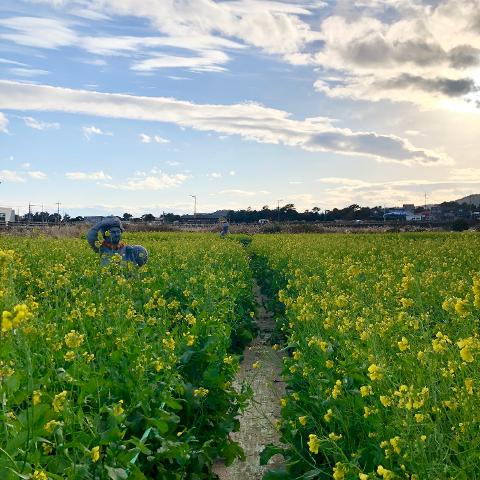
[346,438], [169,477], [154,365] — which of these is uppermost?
[154,365]

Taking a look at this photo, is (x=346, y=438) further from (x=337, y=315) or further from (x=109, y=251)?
(x=109, y=251)

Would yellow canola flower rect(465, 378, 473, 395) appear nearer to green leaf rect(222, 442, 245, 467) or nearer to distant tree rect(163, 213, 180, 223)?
green leaf rect(222, 442, 245, 467)

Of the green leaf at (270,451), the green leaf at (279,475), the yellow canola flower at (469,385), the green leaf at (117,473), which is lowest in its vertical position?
the green leaf at (279,475)

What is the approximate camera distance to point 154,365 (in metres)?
4.96

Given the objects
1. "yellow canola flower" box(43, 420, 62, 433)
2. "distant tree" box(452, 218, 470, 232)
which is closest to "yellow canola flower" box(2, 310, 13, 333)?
"yellow canola flower" box(43, 420, 62, 433)

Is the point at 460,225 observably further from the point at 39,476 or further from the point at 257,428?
the point at 39,476

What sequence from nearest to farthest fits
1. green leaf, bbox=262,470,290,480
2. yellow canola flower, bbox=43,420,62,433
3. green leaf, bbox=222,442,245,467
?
yellow canola flower, bbox=43,420,62,433 → green leaf, bbox=262,470,290,480 → green leaf, bbox=222,442,245,467

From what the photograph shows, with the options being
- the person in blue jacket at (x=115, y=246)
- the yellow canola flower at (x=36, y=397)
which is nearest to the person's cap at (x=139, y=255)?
the person in blue jacket at (x=115, y=246)

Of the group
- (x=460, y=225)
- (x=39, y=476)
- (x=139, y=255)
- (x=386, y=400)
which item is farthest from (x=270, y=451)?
(x=460, y=225)

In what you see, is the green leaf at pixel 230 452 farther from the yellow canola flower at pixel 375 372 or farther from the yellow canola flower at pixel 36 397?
the yellow canola flower at pixel 36 397

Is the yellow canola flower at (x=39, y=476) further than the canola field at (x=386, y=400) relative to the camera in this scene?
No

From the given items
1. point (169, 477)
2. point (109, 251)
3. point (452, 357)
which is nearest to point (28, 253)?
point (109, 251)

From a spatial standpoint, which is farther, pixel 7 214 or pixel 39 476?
pixel 7 214

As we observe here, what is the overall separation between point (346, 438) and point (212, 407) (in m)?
1.78
